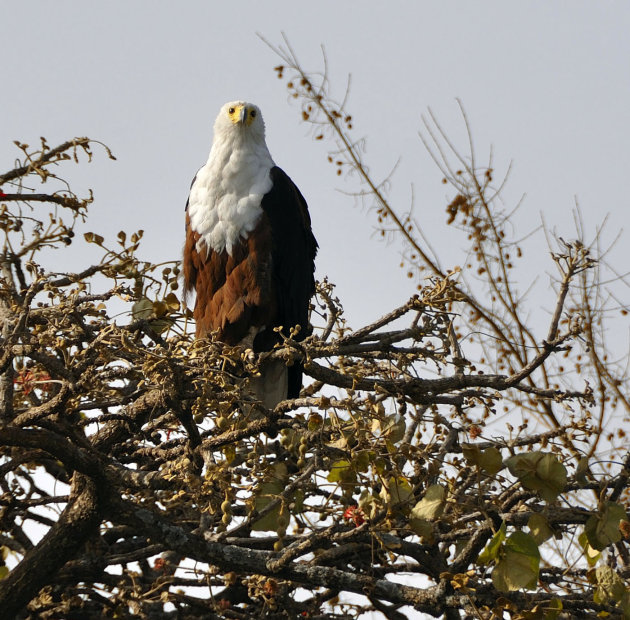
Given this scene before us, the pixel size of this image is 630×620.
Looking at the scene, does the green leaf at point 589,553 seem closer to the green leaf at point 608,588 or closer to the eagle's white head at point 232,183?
the green leaf at point 608,588

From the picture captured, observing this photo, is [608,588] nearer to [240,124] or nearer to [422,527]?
[422,527]

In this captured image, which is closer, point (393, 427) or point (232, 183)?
point (393, 427)

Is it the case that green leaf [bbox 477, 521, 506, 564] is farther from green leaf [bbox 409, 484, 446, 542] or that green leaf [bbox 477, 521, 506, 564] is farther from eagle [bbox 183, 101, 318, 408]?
eagle [bbox 183, 101, 318, 408]

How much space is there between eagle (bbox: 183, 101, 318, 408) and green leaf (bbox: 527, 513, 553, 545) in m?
1.72

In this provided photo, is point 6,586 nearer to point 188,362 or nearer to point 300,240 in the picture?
point 188,362

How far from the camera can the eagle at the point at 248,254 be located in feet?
13.9

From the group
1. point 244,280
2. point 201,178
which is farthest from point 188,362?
point 201,178

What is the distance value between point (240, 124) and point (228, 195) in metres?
0.49

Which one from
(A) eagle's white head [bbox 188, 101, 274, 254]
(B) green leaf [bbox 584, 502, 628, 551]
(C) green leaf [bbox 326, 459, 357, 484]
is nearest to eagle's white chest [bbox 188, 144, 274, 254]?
(A) eagle's white head [bbox 188, 101, 274, 254]

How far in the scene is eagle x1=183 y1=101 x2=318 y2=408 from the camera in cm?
424

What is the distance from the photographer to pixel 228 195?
4.33 m

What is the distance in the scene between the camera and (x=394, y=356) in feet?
10.5

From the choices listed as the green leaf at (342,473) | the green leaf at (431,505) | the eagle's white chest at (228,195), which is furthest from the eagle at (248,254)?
the green leaf at (431,505)

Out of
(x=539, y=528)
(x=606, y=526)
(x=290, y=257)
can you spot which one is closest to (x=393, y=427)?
(x=539, y=528)
